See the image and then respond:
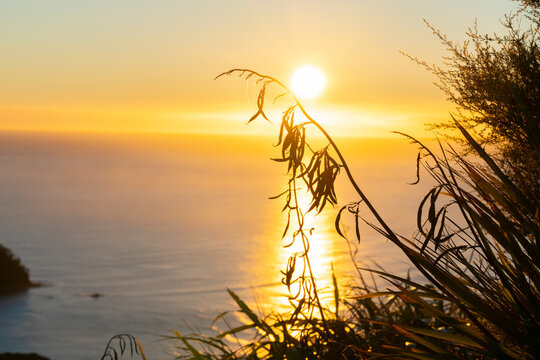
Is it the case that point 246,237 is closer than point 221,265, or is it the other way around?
point 221,265

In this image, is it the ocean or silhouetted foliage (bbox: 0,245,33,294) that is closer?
the ocean

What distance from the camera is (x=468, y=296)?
182 centimetres

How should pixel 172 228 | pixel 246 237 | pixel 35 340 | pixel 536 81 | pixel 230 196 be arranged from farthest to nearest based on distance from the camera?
pixel 230 196
pixel 172 228
pixel 246 237
pixel 35 340
pixel 536 81

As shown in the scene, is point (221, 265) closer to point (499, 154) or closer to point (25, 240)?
point (25, 240)

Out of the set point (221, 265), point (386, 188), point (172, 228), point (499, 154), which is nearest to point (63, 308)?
point (221, 265)

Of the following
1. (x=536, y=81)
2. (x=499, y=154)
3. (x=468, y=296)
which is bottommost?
(x=468, y=296)

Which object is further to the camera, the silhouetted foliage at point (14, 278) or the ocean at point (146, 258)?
the silhouetted foliage at point (14, 278)

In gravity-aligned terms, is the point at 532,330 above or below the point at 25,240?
below

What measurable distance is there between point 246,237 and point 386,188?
54.1 metres

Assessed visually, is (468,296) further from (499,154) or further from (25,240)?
(25,240)

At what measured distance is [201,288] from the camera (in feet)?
159

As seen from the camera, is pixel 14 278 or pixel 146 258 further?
pixel 146 258

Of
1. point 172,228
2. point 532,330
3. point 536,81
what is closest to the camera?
point 532,330

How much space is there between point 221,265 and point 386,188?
6713cm
